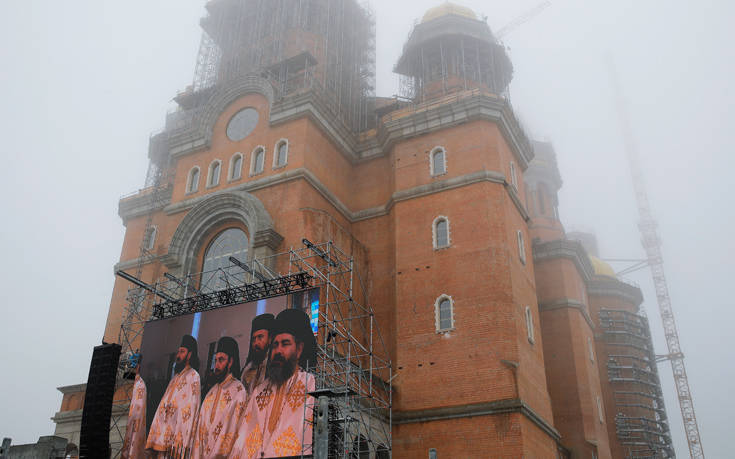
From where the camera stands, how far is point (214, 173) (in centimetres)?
3231

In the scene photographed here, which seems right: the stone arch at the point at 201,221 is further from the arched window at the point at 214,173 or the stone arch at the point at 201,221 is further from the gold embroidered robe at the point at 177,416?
the gold embroidered robe at the point at 177,416

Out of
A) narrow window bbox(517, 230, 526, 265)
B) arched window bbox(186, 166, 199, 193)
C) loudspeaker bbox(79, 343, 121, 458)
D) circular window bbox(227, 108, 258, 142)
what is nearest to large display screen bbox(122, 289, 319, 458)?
loudspeaker bbox(79, 343, 121, 458)

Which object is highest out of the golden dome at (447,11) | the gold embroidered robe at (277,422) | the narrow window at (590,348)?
the golden dome at (447,11)

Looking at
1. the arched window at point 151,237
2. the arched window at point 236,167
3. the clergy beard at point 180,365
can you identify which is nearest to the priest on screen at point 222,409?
the clergy beard at point 180,365

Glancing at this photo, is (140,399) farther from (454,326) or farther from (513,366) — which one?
(513,366)

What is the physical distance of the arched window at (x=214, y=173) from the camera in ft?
105

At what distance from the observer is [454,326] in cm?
2633

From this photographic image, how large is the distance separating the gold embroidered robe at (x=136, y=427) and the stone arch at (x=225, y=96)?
12630mm

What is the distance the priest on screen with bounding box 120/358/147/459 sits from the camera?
79.0ft

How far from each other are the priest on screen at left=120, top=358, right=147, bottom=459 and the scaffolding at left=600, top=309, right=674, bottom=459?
24924 millimetres

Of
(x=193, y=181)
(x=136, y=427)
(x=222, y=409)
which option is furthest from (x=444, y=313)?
(x=193, y=181)

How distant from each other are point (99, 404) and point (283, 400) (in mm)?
6393

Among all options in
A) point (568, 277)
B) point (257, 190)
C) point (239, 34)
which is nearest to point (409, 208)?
point (257, 190)

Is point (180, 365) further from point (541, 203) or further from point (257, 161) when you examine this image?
point (541, 203)
